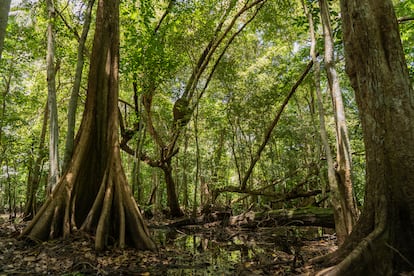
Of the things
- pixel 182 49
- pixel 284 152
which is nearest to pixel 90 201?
pixel 182 49

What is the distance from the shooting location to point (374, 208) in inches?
129

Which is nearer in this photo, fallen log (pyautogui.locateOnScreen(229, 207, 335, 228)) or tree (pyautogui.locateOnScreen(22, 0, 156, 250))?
tree (pyautogui.locateOnScreen(22, 0, 156, 250))

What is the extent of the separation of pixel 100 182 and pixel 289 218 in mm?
6374

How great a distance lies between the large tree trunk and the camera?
9.77 ft

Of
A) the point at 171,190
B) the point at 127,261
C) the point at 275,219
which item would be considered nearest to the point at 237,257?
the point at 127,261

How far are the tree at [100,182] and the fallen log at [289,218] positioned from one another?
540 centimetres

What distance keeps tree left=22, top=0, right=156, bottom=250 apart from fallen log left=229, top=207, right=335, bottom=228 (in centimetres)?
540

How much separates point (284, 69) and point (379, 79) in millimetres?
10545

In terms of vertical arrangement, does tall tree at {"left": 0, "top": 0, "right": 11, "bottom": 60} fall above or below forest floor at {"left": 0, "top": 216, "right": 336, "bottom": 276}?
above

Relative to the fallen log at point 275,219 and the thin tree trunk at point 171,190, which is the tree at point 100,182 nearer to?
the fallen log at point 275,219

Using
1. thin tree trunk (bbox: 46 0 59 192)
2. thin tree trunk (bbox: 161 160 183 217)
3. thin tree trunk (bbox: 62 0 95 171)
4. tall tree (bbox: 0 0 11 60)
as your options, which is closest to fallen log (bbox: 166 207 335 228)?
thin tree trunk (bbox: 161 160 183 217)

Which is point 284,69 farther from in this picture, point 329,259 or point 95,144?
point 329,259

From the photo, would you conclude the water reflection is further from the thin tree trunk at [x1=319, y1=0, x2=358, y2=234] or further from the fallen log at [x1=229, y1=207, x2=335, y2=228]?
the fallen log at [x1=229, y1=207, x2=335, y2=228]

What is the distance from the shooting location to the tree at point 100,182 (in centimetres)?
559
